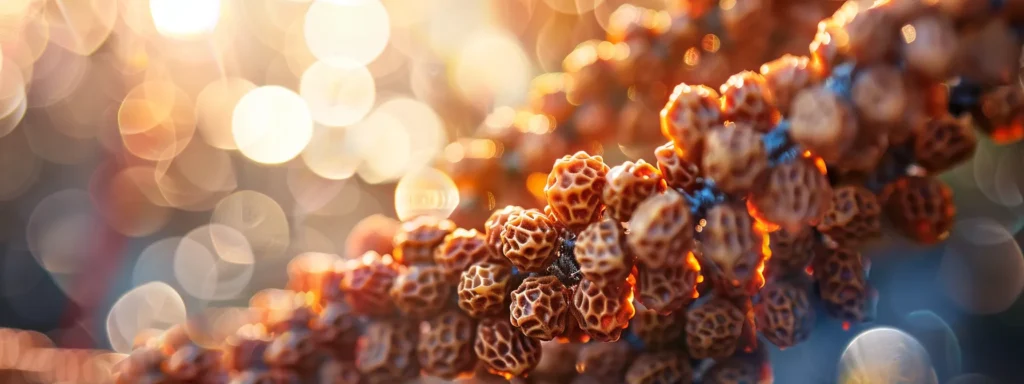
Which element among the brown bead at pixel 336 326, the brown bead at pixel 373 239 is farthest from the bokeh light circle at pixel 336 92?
the brown bead at pixel 336 326

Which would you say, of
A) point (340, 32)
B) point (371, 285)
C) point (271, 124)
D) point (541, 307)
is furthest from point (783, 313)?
point (271, 124)

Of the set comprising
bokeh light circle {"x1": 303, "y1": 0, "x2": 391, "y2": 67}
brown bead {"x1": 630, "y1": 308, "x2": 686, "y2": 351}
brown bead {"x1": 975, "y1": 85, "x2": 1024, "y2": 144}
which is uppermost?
bokeh light circle {"x1": 303, "y1": 0, "x2": 391, "y2": 67}

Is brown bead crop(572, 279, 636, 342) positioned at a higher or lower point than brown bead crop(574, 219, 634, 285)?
lower

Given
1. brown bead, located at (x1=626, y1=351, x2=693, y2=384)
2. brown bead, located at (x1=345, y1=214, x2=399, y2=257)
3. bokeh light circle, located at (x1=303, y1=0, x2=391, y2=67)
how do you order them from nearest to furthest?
brown bead, located at (x1=626, y1=351, x2=693, y2=384) → brown bead, located at (x1=345, y1=214, x2=399, y2=257) → bokeh light circle, located at (x1=303, y1=0, x2=391, y2=67)

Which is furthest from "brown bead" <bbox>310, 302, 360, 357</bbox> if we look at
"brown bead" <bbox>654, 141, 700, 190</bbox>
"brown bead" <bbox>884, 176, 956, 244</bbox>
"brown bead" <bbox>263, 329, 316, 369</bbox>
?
"brown bead" <bbox>884, 176, 956, 244</bbox>

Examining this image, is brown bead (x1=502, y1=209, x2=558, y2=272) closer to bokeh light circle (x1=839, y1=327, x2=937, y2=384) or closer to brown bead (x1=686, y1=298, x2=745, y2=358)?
brown bead (x1=686, y1=298, x2=745, y2=358)

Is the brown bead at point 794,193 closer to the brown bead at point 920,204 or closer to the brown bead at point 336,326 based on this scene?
the brown bead at point 920,204

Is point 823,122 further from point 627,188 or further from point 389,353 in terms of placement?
point 389,353
